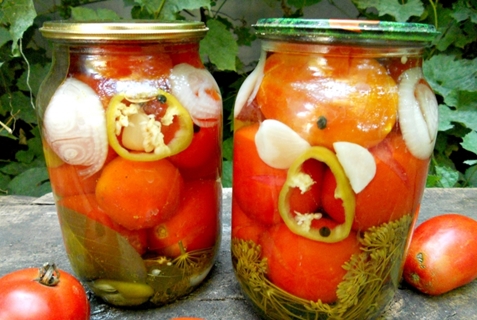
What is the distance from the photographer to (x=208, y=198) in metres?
0.59

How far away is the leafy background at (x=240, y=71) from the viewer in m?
1.06

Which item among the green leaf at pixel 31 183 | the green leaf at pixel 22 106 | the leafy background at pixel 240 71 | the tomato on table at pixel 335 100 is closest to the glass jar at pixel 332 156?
the tomato on table at pixel 335 100

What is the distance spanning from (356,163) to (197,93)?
196mm

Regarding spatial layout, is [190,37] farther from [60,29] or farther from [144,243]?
[144,243]

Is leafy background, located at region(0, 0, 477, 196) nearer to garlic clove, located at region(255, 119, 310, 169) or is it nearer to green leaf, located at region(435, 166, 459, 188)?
green leaf, located at region(435, 166, 459, 188)

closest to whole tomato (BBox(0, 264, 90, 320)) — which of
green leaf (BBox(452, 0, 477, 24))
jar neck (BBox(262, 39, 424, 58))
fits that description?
jar neck (BBox(262, 39, 424, 58))

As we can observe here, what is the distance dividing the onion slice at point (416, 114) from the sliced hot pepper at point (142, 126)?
23 centimetres

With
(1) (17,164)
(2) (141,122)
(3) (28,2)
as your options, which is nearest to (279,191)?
(2) (141,122)

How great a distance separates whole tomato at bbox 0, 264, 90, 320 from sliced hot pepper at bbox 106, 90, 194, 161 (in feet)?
0.50

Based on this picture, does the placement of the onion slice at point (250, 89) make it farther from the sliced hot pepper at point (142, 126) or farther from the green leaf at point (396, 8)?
the green leaf at point (396, 8)

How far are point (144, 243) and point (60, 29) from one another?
9.6 inches

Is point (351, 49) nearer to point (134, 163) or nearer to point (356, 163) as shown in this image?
point (356, 163)

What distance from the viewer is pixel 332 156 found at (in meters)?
0.45

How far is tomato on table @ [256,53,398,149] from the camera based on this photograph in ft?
1.47
